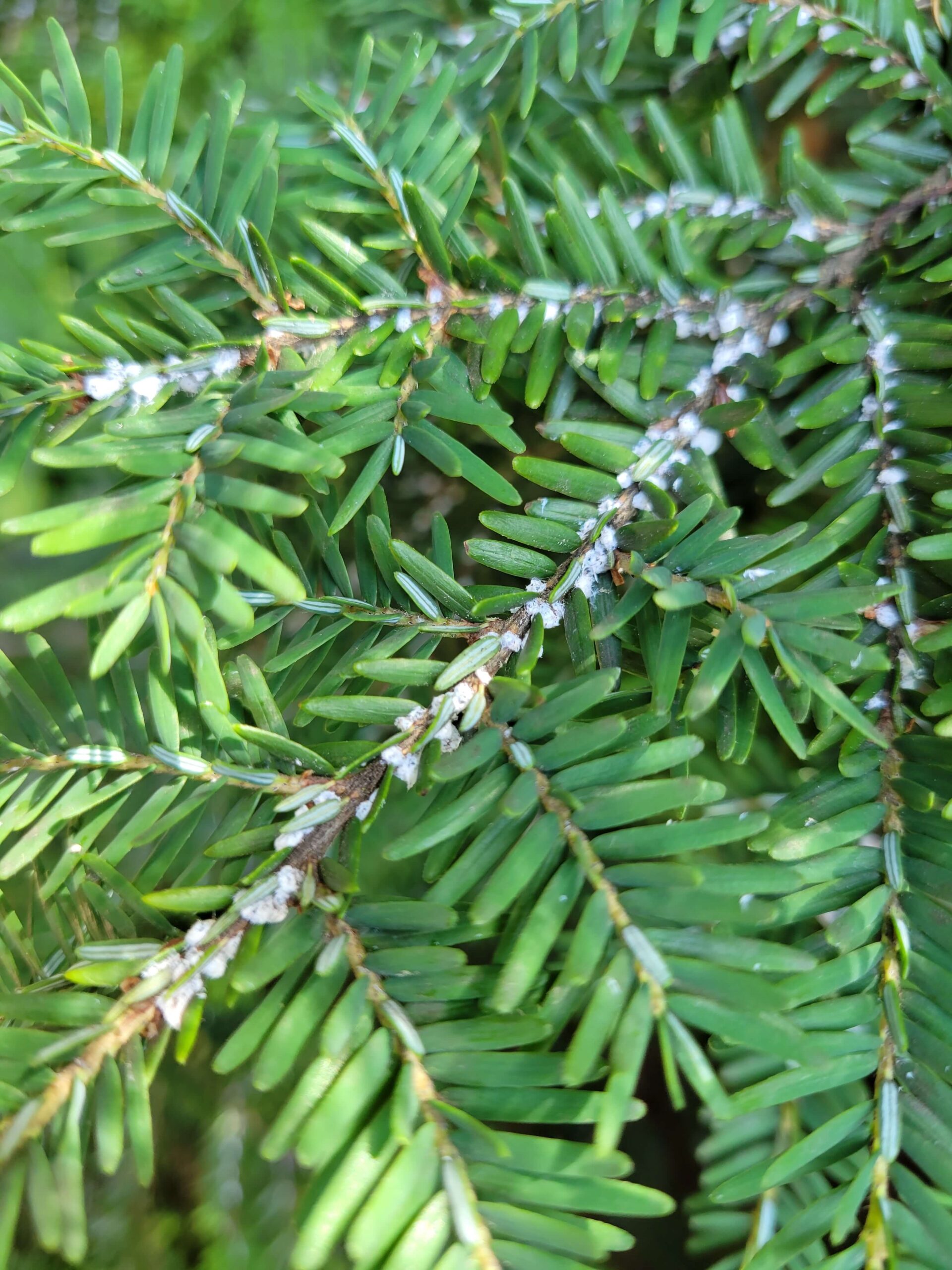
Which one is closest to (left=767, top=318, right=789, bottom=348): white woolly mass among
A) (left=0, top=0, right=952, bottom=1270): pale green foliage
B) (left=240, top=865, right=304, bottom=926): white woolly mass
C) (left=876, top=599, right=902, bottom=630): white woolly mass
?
(left=0, top=0, right=952, bottom=1270): pale green foliage

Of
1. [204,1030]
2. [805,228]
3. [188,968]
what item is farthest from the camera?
[204,1030]

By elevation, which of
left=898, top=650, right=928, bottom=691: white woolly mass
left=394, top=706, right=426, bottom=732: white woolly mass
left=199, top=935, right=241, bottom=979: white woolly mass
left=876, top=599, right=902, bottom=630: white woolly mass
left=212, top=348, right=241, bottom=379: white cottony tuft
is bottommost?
left=898, top=650, right=928, bottom=691: white woolly mass

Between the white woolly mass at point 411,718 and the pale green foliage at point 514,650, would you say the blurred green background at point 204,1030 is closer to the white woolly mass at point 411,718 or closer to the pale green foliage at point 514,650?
the pale green foliage at point 514,650

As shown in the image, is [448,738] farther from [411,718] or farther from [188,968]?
[188,968]

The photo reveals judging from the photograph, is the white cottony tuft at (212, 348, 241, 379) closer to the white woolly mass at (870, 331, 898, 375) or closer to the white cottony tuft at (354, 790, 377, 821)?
the white cottony tuft at (354, 790, 377, 821)

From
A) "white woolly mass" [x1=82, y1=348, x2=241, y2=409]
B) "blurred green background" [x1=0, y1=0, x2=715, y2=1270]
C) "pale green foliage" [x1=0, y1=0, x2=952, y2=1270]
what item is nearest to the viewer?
"pale green foliage" [x1=0, y1=0, x2=952, y2=1270]

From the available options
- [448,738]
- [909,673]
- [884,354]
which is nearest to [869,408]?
[884,354]

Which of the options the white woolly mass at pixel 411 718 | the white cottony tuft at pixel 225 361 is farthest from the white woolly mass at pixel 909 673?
the white cottony tuft at pixel 225 361
